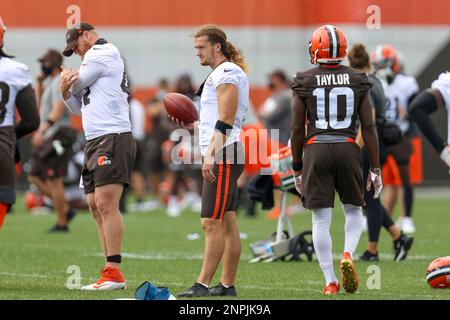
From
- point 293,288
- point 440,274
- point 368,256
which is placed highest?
point 440,274

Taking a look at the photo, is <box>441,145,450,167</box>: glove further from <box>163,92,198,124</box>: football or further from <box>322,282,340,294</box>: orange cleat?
<box>163,92,198,124</box>: football

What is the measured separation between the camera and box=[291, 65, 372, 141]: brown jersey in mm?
8094

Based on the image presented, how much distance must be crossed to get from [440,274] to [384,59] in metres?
4.96

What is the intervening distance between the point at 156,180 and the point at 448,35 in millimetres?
7473

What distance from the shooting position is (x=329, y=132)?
8.13 metres

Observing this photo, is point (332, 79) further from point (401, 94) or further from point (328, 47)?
point (401, 94)

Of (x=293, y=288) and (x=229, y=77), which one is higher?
(x=229, y=77)

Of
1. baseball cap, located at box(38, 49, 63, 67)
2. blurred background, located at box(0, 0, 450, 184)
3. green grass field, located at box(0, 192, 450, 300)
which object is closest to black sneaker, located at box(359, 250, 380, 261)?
green grass field, located at box(0, 192, 450, 300)

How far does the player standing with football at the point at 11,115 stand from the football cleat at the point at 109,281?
90cm

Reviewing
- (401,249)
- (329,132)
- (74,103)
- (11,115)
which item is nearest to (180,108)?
(74,103)

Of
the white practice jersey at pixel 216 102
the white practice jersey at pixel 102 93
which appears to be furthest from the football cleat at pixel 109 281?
the white practice jersey at pixel 216 102

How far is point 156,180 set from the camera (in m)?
20.4

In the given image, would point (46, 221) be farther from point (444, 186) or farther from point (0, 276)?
point (444, 186)
